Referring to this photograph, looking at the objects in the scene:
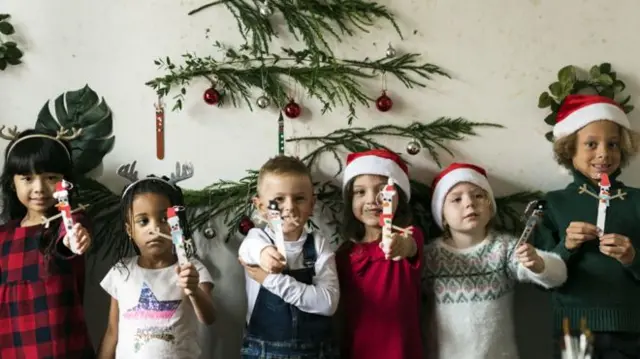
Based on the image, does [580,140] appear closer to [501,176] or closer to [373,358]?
[501,176]

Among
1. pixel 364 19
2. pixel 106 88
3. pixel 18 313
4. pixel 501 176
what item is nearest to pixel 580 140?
pixel 501 176

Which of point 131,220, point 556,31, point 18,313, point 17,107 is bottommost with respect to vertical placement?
point 18,313

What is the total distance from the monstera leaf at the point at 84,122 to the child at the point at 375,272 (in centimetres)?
69

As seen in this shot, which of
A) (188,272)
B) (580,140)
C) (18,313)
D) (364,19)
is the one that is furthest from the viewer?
(364,19)

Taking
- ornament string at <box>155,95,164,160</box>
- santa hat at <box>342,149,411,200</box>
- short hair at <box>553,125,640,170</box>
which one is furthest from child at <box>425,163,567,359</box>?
ornament string at <box>155,95,164,160</box>

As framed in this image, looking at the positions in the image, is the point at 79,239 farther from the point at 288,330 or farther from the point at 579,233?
the point at 579,233

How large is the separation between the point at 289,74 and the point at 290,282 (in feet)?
2.05

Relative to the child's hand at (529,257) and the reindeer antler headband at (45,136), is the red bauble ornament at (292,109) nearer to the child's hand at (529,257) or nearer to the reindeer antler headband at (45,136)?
the reindeer antler headband at (45,136)

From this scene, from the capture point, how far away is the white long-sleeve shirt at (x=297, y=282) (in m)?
1.55

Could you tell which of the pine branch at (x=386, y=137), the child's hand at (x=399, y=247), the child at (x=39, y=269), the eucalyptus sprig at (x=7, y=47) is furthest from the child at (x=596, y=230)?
the eucalyptus sprig at (x=7, y=47)

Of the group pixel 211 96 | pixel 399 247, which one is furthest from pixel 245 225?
pixel 399 247

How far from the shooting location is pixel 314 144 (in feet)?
6.24

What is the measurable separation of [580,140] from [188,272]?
1.05 metres

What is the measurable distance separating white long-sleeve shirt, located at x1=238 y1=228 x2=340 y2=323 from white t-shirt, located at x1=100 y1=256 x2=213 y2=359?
0.15 m
